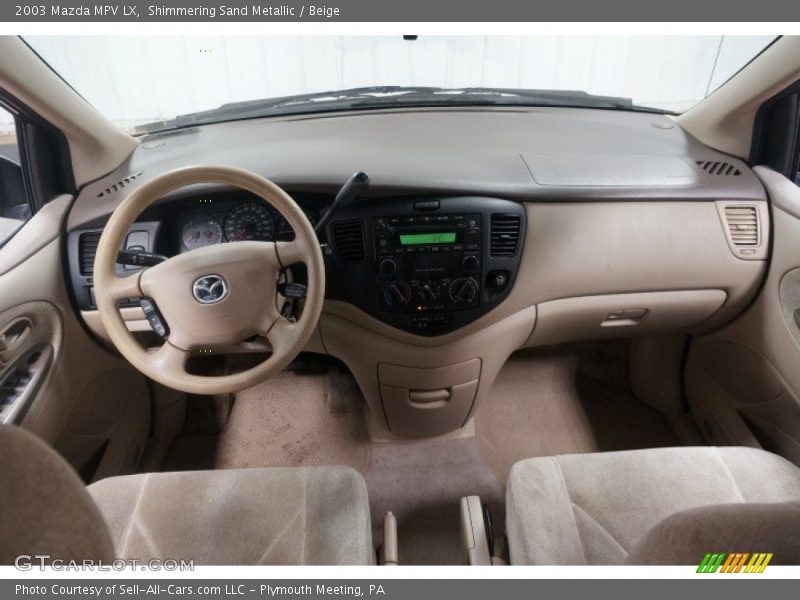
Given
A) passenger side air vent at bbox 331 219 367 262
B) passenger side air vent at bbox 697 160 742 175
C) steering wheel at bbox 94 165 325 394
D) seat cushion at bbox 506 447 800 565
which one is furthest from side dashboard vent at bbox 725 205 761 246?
steering wheel at bbox 94 165 325 394

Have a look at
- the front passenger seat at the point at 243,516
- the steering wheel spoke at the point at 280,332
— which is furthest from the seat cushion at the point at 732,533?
the steering wheel spoke at the point at 280,332

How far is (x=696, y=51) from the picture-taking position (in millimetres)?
1530

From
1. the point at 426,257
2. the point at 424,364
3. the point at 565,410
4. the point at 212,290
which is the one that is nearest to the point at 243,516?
the point at 212,290

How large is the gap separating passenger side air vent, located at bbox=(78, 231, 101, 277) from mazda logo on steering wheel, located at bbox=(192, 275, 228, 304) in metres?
0.46

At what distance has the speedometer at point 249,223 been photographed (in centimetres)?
125

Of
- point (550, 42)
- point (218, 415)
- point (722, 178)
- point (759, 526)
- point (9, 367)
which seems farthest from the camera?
point (218, 415)

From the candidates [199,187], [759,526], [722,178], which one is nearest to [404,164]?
[199,187]

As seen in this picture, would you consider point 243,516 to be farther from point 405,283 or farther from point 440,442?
point 440,442

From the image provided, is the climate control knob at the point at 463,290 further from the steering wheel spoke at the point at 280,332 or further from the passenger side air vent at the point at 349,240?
the steering wheel spoke at the point at 280,332

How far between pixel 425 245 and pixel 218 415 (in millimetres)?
1231

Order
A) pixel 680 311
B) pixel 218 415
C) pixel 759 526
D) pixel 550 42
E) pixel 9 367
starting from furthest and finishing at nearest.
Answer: pixel 218 415 < pixel 550 42 < pixel 680 311 < pixel 9 367 < pixel 759 526

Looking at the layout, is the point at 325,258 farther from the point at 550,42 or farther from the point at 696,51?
the point at 696,51

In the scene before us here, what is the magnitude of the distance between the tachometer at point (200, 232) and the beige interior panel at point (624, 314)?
94 cm

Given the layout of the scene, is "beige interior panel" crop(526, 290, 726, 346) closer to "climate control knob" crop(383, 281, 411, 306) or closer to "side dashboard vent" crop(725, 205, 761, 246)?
"side dashboard vent" crop(725, 205, 761, 246)
